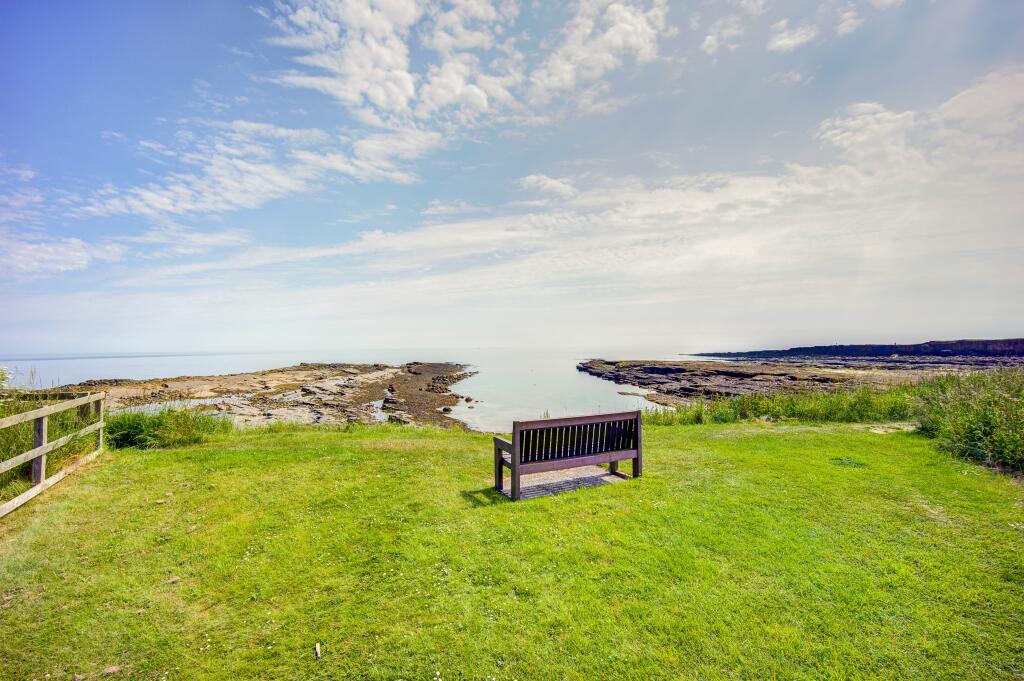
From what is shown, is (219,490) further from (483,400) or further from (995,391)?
(483,400)

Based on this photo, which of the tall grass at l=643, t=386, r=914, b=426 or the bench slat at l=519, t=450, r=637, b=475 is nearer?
the bench slat at l=519, t=450, r=637, b=475

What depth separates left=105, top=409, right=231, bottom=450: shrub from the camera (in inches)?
484

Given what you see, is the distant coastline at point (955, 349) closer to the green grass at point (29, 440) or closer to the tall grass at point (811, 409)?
the tall grass at point (811, 409)

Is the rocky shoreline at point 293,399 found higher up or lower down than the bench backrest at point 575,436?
lower down

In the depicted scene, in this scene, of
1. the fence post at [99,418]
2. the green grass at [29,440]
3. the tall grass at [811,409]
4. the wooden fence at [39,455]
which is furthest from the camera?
the tall grass at [811,409]

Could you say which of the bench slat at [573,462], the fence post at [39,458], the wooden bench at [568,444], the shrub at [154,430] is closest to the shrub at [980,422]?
the wooden bench at [568,444]

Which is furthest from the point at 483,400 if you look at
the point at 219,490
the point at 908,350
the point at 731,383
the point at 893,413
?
the point at 908,350

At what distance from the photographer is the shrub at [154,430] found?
12296 millimetres

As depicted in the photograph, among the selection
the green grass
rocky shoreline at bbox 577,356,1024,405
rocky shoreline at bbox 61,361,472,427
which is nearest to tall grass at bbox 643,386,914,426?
rocky shoreline at bbox 577,356,1024,405

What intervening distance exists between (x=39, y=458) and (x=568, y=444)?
10385 mm

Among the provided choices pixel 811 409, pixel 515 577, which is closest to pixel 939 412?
pixel 811 409

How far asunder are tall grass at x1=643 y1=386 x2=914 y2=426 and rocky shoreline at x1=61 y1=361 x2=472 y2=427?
51.1 feet

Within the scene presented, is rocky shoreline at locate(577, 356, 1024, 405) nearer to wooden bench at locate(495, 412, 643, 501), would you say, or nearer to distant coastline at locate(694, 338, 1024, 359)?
distant coastline at locate(694, 338, 1024, 359)

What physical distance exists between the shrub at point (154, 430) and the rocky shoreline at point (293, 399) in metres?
10.1
